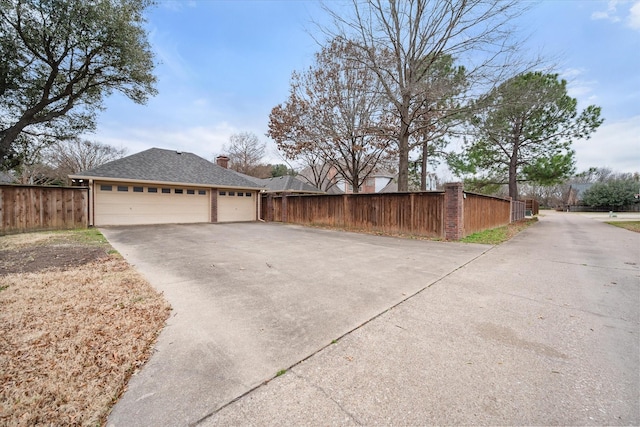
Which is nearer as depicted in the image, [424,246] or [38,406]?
[38,406]

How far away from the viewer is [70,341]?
92.5 inches

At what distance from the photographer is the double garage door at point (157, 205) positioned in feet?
41.4

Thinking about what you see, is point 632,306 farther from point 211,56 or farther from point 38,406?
point 211,56

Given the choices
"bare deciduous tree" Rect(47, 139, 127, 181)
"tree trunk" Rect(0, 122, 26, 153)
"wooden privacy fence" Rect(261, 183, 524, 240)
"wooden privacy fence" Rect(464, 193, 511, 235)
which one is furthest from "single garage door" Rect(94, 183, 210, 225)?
"bare deciduous tree" Rect(47, 139, 127, 181)

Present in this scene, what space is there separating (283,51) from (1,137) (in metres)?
11.6

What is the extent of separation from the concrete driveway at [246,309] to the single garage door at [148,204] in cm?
756

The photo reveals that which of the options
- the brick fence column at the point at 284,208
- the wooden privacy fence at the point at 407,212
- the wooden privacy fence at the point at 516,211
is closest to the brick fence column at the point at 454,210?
the wooden privacy fence at the point at 407,212

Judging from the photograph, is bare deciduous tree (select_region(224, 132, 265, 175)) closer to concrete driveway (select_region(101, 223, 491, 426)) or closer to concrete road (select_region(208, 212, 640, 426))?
concrete driveway (select_region(101, 223, 491, 426))

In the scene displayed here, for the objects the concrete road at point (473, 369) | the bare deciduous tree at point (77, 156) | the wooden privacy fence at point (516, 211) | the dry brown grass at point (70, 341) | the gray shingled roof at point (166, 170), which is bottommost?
the concrete road at point (473, 369)

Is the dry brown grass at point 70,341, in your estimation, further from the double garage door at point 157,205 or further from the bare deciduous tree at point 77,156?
the bare deciduous tree at point 77,156

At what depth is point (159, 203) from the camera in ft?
46.8

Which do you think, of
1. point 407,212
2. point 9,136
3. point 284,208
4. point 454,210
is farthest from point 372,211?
point 9,136

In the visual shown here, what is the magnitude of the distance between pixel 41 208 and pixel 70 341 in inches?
464

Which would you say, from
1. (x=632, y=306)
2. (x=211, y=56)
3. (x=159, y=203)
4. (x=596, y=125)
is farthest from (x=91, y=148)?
(x=596, y=125)
